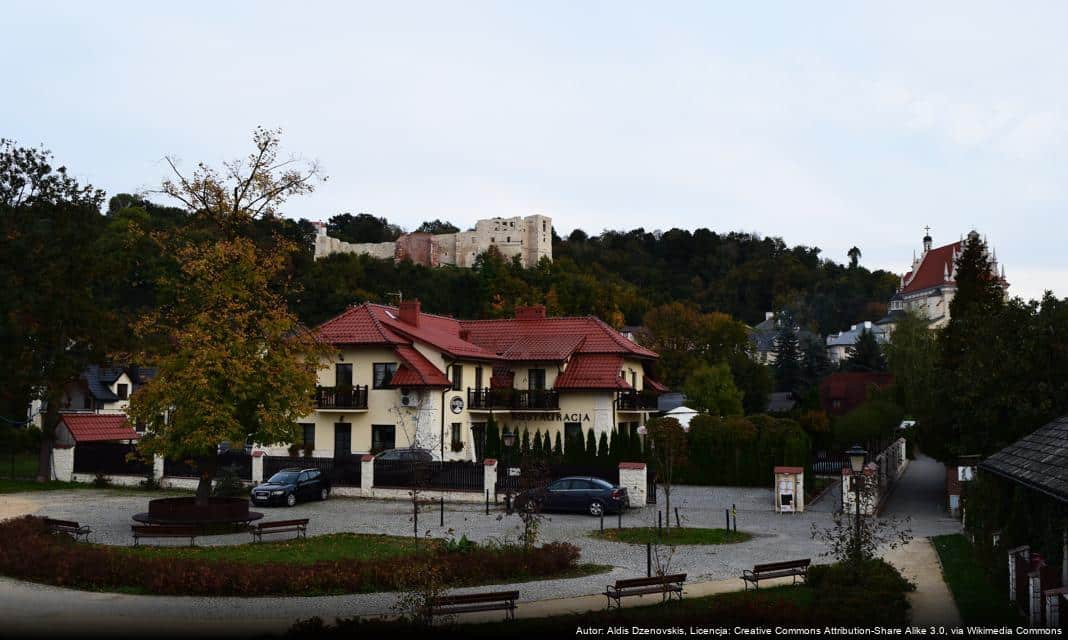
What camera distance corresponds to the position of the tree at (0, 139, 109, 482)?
34.8 metres

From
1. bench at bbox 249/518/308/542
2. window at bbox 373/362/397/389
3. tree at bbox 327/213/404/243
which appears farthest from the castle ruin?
bench at bbox 249/518/308/542

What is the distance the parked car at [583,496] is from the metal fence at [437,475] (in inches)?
141

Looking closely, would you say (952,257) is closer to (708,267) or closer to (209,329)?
(708,267)

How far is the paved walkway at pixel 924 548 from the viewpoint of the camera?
1452 cm

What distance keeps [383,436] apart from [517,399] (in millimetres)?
6795

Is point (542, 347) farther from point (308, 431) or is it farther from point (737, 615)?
point (737, 615)

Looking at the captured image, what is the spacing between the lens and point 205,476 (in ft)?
78.2

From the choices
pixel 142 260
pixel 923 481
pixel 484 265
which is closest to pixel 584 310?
pixel 484 265

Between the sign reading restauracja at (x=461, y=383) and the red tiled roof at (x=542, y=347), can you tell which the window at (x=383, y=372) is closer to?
the sign reading restauracja at (x=461, y=383)

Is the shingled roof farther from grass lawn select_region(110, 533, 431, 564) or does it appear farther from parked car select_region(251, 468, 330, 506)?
parked car select_region(251, 468, 330, 506)

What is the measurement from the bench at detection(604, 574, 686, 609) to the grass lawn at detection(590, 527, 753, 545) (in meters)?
6.93

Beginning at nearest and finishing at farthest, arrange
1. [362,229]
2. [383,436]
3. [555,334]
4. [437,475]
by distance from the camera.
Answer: [437,475], [383,436], [555,334], [362,229]

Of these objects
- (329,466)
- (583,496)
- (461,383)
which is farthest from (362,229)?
(583,496)

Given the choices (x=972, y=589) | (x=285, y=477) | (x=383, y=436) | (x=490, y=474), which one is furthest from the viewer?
(x=383, y=436)
